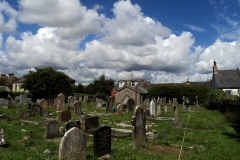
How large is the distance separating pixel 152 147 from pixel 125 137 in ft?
6.98

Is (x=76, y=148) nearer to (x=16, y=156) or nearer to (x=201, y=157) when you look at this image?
(x=16, y=156)

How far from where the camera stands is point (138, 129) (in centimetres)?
938

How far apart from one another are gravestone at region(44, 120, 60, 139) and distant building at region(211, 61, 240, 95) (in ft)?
125

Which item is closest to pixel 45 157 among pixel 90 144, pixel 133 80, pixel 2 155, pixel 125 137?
pixel 2 155

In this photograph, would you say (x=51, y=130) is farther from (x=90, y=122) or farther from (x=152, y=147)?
(x=152, y=147)

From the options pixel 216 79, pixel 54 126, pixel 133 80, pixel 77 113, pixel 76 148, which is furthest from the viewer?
pixel 133 80

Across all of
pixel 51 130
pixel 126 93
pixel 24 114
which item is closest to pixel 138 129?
pixel 51 130

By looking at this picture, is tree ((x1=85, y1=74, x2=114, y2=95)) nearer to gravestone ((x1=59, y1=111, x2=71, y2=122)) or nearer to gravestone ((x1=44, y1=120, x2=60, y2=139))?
A: gravestone ((x1=59, y1=111, x2=71, y2=122))

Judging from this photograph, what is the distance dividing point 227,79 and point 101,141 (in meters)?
41.2

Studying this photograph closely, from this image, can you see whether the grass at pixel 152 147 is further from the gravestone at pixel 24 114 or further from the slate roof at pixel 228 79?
the slate roof at pixel 228 79

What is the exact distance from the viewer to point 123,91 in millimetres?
49719

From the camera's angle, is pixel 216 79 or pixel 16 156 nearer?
pixel 16 156

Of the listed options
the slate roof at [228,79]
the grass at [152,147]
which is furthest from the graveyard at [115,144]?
the slate roof at [228,79]

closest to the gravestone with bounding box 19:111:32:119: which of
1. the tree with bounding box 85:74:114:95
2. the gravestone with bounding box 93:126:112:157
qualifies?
the gravestone with bounding box 93:126:112:157
